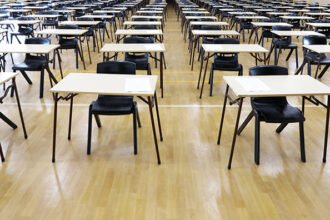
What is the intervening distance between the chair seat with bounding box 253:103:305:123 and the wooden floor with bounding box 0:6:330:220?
1.49 ft

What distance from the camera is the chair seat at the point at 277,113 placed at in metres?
3.17

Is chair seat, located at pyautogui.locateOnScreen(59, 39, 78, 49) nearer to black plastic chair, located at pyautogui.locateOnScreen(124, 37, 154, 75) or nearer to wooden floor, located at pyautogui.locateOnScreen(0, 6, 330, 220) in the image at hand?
black plastic chair, located at pyautogui.locateOnScreen(124, 37, 154, 75)

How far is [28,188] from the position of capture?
2.91 metres

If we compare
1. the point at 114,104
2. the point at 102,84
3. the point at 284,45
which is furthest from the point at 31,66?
the point at 284,45

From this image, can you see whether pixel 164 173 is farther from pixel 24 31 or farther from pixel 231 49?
pixel 24 31

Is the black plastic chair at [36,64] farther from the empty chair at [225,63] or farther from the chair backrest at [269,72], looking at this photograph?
the chair backrest at [269,72]

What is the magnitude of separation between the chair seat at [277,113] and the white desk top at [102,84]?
1046 millimetres

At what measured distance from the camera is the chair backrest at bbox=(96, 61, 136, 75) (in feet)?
11.9

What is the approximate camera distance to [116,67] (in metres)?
3.67

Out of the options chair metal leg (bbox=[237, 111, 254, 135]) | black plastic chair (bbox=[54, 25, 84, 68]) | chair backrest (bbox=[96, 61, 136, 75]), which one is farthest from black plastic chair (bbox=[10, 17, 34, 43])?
chair metal leg (bbox=[237, 111, 254, 135])

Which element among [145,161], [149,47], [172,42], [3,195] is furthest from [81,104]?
[172,42]

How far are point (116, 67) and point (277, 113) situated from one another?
1.68 meters

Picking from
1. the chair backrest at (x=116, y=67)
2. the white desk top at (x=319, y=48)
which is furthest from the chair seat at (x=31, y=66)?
the white desk top at (x=319, y=48)

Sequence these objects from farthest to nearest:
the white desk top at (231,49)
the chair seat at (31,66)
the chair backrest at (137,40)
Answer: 1. the chair backrest at (137,40)
2. the chair seat at (31,66)
3. the white desk top at (231,49)
